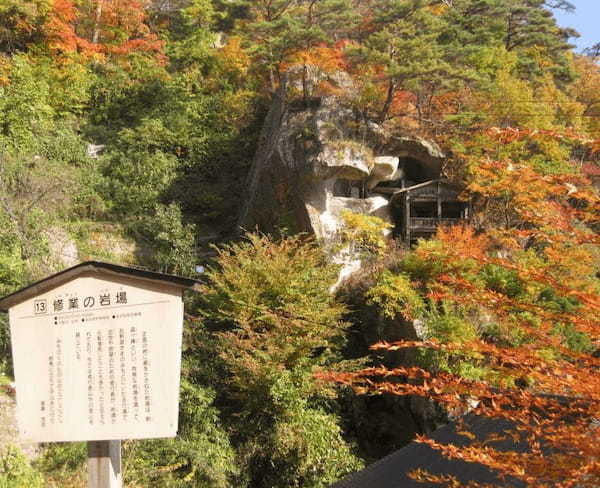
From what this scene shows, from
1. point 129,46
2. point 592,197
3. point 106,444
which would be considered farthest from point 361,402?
point 129,46

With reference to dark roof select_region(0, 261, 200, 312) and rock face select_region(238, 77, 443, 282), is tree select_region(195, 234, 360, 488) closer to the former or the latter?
rock face select_region(238, 77, 443, 282)

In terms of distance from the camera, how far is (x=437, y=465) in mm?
6191

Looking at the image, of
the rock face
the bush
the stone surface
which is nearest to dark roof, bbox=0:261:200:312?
the bush

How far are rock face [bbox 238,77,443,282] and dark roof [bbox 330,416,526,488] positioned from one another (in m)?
7.42

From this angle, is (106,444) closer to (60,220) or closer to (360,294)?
(360,294)

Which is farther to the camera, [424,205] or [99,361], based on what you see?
[424,205]

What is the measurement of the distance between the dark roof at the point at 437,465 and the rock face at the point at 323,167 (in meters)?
7.42

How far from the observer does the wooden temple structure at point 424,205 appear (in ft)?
49.4

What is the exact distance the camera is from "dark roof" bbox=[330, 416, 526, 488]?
18.6 feet

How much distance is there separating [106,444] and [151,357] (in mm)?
829

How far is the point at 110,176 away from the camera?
16781mm

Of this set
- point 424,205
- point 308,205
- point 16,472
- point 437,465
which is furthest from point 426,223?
point 16,472

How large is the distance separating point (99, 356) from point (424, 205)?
46.7 ft

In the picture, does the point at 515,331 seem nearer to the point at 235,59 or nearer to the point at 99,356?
the point at 99,356
